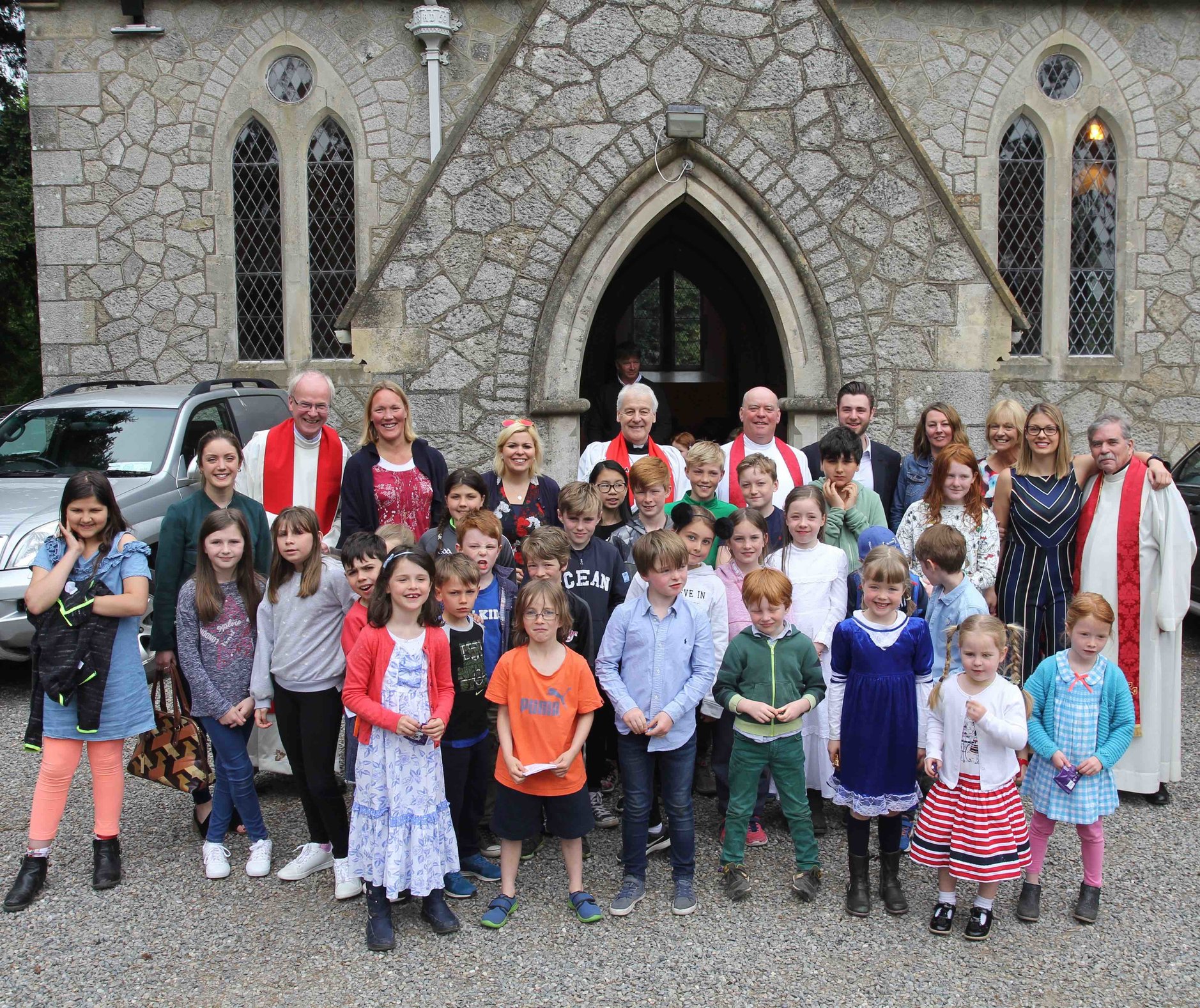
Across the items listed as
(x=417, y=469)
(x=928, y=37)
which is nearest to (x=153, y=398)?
(x=417, y=469)

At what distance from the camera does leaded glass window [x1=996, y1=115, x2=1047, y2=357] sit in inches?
401

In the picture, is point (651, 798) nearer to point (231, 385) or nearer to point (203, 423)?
point (203, 423)

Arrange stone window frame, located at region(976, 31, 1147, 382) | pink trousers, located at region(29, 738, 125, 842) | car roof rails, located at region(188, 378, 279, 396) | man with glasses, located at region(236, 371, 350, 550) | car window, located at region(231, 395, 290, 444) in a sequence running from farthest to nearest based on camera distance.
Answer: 1. stone window frame, located at region(976, 31, 1147, 382)
2. car window, located at region(231, 395, 290, 444)
3. car roof rails, located at region(188, 378, 279, 396)
4. man with glasses, located at region(236, 371, 350, 550)
5. pink trousers, located at region(29, 738, 125, 842)

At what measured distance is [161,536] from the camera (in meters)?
4.03

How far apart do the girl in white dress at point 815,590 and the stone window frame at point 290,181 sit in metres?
6.82

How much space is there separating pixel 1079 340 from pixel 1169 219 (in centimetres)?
139

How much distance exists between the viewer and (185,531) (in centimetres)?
402

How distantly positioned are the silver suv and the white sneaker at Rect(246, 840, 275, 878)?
7.56ft

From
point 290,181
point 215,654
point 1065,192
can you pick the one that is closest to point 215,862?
point 215,654

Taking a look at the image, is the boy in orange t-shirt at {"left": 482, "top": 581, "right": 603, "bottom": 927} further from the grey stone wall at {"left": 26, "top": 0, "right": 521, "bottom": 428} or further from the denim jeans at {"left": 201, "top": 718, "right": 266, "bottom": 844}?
the grey stone wall at {"left": 26, "top": 0, "right": 521, "bottom": 428}

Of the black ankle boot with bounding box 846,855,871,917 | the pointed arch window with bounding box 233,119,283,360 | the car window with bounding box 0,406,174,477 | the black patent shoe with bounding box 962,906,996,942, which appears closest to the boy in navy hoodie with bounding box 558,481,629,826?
the black ankle boot with bounding box 846,855,871,917

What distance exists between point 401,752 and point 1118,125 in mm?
9884

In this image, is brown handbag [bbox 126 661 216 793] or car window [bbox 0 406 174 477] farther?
car window [bbox 0 406 174 477]

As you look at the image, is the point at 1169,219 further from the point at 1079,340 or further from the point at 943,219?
the point at 943,219
